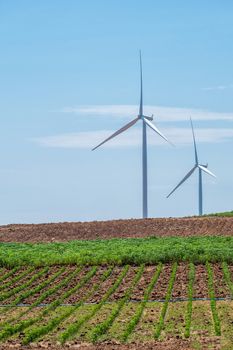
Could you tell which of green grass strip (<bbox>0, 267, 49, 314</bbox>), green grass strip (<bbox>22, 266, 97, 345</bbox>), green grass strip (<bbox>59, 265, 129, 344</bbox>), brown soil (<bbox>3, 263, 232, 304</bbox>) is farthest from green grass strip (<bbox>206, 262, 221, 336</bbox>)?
green grass strip (<bbox>0, 267, 49, 314</bbox>)

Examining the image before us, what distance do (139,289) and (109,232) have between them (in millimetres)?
22971

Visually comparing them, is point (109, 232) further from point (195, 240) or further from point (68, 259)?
point (68, 259)

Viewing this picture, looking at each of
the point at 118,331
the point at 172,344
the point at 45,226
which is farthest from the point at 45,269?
the point at 45,226

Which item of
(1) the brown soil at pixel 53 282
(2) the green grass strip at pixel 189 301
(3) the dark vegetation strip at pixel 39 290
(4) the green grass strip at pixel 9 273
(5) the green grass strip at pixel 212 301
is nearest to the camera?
(2) the green grass strip at pixel 189 301

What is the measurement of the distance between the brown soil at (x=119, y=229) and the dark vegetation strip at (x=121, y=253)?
25.6 ft

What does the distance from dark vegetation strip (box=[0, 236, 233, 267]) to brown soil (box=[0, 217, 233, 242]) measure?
307 inches

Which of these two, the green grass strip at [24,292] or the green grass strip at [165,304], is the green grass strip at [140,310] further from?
the green grass strip at [24,292]

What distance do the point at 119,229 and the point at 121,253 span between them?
1669 cm

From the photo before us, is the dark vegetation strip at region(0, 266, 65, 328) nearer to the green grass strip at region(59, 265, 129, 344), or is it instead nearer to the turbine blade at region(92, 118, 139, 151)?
the green grass strip at region(59, 265, 129, 344)

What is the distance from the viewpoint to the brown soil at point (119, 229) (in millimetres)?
52500

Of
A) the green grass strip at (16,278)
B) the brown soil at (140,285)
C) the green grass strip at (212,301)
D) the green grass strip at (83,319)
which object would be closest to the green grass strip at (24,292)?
the brown soil at (140,285)

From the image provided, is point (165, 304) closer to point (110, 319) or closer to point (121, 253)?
point (110, 319)

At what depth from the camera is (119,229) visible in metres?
54.8

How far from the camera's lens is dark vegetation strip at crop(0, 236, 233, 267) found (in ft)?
121
